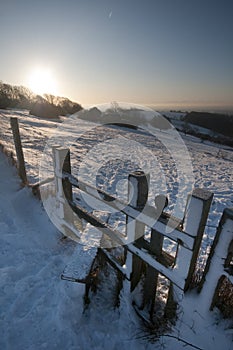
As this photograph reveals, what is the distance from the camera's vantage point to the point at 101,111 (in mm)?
35906

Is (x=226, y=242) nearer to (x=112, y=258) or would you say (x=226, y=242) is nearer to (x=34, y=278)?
(x=112, y=258)

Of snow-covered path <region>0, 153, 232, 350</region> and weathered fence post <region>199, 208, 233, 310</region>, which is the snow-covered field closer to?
snow-covered path <region>0, 153, 232, 350</region>

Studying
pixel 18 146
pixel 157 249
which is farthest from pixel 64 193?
pixel 18 146

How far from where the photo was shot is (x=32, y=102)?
31594mm

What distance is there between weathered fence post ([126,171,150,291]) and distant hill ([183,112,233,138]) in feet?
149

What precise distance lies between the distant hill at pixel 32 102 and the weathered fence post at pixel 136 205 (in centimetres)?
2602

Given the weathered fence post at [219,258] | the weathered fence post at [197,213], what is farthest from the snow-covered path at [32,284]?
the weathered fence post at [197,213]

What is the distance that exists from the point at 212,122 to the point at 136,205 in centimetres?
5721

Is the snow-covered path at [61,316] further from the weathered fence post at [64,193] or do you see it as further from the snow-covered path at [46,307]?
the weathered fence post at [64,193]

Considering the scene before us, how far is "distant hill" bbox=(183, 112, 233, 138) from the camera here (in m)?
44.7

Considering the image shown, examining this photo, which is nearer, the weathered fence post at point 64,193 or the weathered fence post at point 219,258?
the weathered fence post at point 219,258

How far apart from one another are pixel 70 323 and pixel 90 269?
0.60 metres

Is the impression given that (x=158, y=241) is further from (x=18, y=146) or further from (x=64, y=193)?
(x=18, y=146)

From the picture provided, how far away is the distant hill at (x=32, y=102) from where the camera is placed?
2548 centimetres
